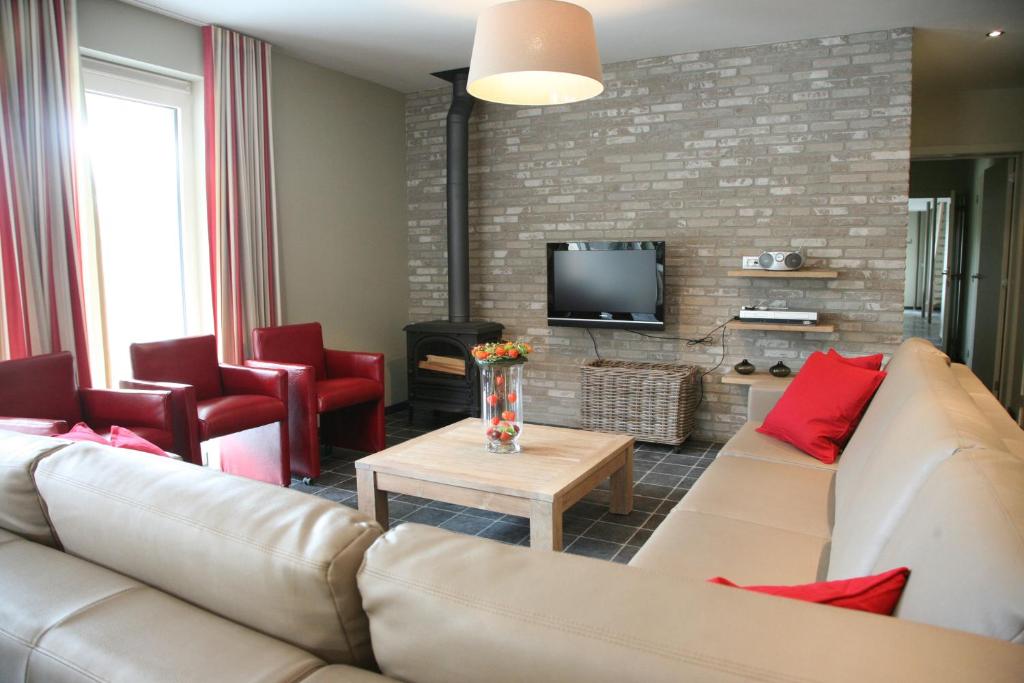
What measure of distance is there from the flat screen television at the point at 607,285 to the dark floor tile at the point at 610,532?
75.4 inches

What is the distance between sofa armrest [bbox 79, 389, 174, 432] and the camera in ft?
→ 10.9

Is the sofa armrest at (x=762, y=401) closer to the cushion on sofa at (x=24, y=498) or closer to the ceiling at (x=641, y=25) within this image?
Result: the ceiling at (x=641, y=25)

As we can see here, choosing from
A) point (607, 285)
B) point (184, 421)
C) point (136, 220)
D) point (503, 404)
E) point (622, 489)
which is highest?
point (136, 220)

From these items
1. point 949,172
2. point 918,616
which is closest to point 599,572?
point 918,616

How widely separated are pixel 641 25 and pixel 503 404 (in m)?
2.52

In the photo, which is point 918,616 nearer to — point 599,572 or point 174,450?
point 599,572

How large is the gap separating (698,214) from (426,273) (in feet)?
7.66

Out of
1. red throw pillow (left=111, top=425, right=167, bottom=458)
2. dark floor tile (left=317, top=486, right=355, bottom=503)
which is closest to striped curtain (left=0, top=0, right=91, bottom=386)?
dark floor tile (left=317, top=486, right=355, bottom=503)

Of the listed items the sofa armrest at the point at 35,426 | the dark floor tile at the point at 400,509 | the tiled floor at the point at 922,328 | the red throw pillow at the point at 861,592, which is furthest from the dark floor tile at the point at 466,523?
the tiled floor at the point at 922,328

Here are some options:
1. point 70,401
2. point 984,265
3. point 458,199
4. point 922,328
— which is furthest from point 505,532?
point 922,328

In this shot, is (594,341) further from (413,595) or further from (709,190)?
(413,595)

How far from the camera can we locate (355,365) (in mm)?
4715

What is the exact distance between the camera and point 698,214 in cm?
492

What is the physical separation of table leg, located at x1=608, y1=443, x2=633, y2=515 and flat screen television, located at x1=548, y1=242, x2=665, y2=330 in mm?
1678
